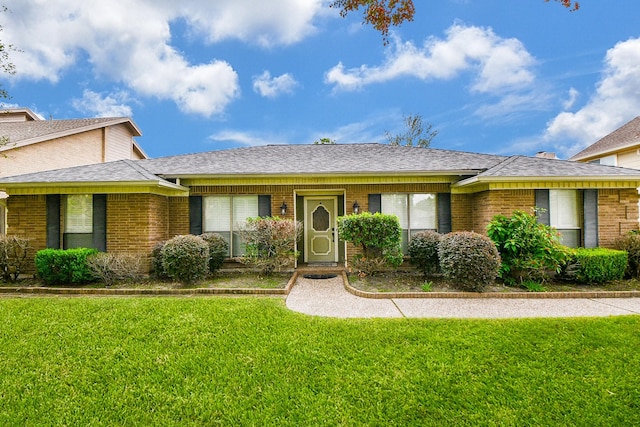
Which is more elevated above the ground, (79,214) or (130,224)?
(79,214)

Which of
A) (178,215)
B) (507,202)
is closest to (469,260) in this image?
(507,202)

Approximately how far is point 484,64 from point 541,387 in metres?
15.0

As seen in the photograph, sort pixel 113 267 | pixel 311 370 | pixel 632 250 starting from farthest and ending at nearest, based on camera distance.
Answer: pixel 632 250 → pixel 113 267 → pixel 311 370

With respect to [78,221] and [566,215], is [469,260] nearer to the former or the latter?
[566,215]

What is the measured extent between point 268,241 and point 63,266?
4.91 meters

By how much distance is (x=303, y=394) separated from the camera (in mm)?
3305

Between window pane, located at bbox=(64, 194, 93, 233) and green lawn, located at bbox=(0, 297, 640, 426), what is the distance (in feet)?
12.9

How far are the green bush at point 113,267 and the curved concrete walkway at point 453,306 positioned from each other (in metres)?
4.17

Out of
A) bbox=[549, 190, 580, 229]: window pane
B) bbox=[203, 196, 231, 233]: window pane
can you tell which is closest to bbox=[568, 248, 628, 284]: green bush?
bbox=[549, 190, 580, 229]: window pane

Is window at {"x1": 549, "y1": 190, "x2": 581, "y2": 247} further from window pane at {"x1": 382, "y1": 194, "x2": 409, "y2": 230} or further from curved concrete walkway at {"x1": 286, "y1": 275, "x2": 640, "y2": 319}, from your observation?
window pane at {"x1": 382, "y1": 194, "x2": 409, "y2": 230}

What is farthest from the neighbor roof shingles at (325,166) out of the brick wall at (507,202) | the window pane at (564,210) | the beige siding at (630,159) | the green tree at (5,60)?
the beige siding at (630,159)

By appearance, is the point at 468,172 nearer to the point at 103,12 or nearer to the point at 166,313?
the point at 166,313

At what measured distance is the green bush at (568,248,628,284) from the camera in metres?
7.07

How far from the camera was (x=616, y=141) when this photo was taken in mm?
15594
